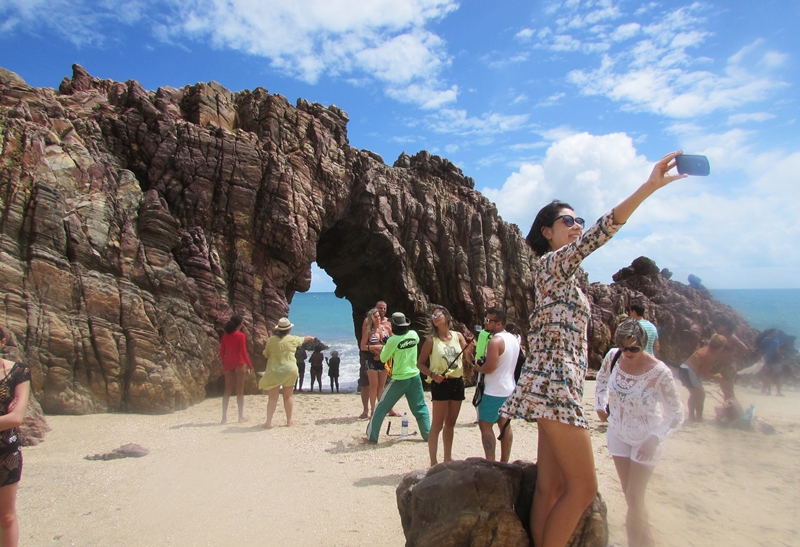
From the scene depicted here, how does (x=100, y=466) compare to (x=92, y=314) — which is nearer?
(x=100, y=466)

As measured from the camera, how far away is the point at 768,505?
354cm

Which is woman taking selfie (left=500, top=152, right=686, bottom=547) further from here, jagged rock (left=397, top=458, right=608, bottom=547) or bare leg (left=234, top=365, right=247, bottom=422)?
bare leg (left=234, top=365, right=247, bottom=422)

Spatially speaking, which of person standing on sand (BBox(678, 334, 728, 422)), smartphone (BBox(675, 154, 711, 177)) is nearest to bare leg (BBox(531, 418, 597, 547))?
smartphone (BBox(675, 154, 711, 177))

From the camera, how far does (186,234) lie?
1287 cm

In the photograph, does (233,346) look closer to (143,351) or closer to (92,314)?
(143,351)

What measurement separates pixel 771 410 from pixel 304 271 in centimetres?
1375

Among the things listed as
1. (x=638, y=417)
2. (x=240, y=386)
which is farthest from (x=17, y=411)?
(x=240, y=386)

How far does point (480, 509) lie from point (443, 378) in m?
3.14

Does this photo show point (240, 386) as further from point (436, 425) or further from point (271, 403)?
point (436, 425)

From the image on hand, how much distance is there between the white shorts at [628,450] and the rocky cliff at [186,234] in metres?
1.57

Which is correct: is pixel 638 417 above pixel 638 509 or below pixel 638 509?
above

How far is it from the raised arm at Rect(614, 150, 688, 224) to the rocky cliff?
291cm

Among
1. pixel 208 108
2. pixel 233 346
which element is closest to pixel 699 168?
pixel 233 346

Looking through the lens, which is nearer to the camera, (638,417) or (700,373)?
(638,417)
